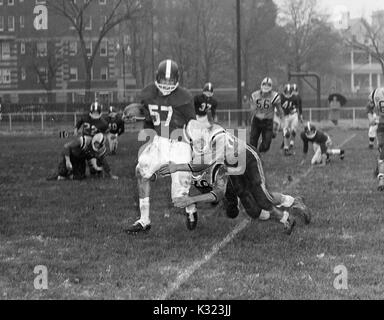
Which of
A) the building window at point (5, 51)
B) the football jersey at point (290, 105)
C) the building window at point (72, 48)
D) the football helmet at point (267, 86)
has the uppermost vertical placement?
the building window at point (72, 48)

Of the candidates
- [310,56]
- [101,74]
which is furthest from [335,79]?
[101,74]

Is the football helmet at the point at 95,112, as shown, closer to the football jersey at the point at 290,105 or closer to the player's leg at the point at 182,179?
the player's leg at the point at 182,179

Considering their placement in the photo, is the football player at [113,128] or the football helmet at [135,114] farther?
the football player at [113,128]

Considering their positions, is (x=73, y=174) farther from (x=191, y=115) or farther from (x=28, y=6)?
(x=28, y=6)

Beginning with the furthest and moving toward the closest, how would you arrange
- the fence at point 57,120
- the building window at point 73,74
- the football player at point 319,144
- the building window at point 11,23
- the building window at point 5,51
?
1. the building window at point 73,74
2. the building window at point 5,51
3. the building window at point 11,23
4. the fence at point 57,120
5. the football player at point 319,144

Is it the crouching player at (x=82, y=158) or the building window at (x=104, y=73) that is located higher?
the building window at (x=104, y=73)

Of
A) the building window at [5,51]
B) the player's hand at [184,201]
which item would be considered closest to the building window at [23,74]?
the building window at [5,51]

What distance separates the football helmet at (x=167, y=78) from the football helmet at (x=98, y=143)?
501 centimetres

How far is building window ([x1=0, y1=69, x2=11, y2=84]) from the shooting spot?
38.7 metres

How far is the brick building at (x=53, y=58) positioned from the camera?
33.6 metres

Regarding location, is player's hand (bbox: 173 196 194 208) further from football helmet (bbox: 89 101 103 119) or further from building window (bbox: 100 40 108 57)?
building window (bbox: 100 40 108 57)

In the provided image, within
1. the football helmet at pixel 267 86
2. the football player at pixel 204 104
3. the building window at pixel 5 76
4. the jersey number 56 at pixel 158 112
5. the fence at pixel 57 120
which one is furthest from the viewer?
the building window at pixel 5 76

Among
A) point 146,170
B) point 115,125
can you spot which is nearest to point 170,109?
point 146,170
